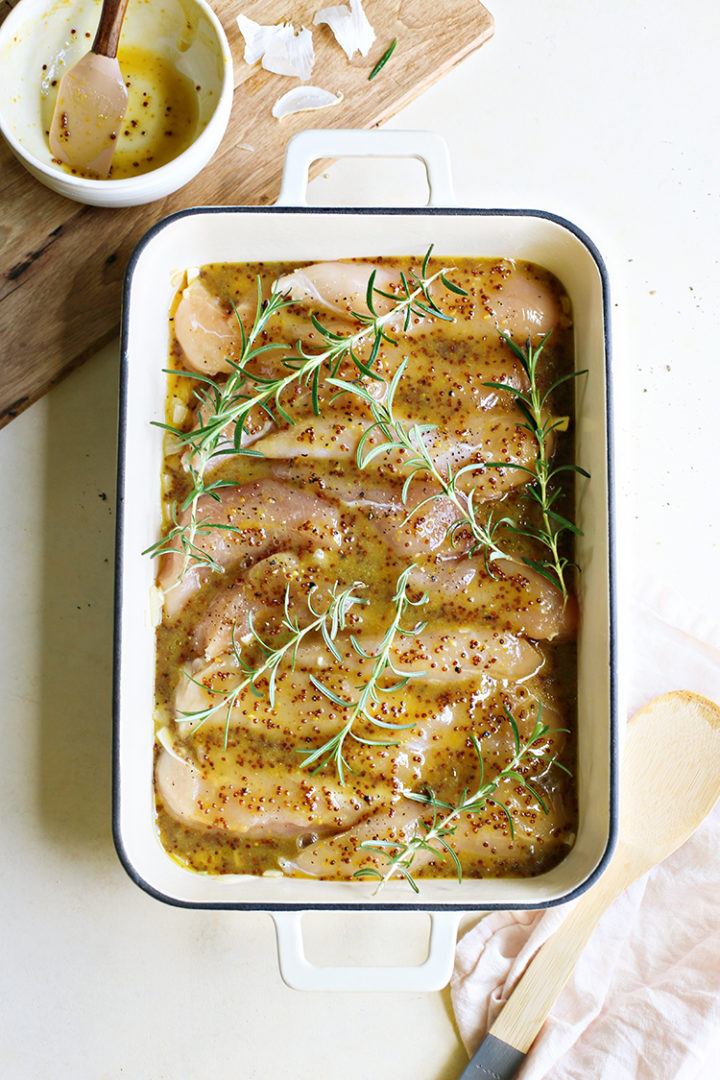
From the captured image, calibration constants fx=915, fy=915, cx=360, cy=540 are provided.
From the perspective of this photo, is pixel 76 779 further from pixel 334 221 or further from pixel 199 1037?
pixel 334 221

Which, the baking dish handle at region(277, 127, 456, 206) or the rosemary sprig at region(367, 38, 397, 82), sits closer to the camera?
the baking dish handle at region(277, 127, 456, 206)

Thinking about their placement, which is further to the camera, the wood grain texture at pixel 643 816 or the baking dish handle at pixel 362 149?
the wood grain texture at pixel 643 816

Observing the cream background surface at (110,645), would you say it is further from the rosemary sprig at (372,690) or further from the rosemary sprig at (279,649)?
the rosemary sprig at (372,690)

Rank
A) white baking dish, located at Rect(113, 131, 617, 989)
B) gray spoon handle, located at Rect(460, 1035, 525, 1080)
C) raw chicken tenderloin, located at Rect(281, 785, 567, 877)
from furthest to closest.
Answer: gray spoon handle, located at Rect(460, 1035, 525, 1080) → raw chicken tenderloin, located at Rect(281, 785, 567, 877) → white baking dish, located at Rect(113, 131, 617, 989)

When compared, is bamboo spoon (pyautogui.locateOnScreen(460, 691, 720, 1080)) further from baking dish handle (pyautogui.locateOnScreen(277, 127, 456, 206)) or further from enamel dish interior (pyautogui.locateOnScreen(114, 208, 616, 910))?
baking dish handle (pyautogui.locateOnScreen(277, 127, 456, 206))

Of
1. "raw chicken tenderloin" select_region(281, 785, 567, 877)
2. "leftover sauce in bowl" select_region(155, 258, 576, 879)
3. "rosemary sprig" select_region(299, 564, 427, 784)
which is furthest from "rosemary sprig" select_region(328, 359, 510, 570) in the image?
"raw chicken tenderloin" select_region(281, 785, 567, 877)

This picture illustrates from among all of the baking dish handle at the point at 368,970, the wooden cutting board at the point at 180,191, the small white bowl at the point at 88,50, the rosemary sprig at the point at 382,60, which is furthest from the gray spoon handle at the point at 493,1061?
the rosemary sprig at the point at 382,60

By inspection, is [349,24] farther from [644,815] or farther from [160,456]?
[644,815]
